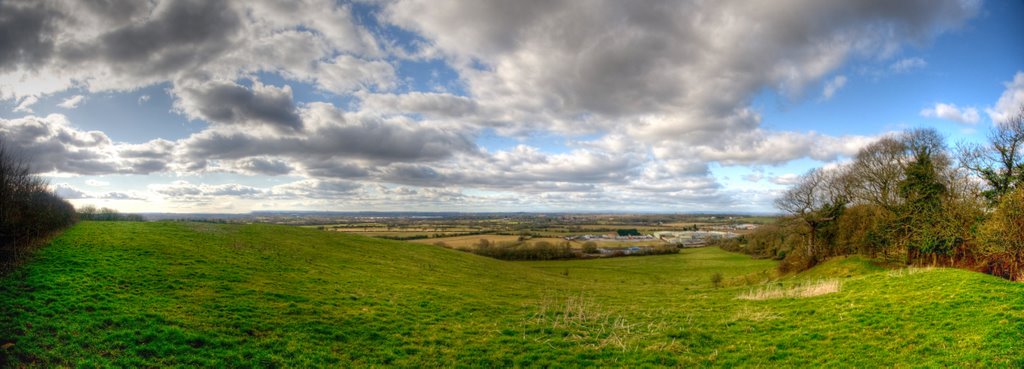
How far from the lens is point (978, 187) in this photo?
26.5 m

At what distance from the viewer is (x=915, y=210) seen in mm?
30641

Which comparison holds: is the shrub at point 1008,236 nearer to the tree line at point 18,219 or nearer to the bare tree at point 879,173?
the bare tree at point 879,173

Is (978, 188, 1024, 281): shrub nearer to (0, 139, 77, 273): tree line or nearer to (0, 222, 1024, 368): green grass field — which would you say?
(0, 222, 1024, 368): green grass field

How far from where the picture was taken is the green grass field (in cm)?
1028

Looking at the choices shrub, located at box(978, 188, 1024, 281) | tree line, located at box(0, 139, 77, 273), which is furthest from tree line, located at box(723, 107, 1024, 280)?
tree line, located at box(0, 139, 77, 273)

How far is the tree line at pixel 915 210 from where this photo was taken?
21789mm

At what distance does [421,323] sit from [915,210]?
4019 centimetres

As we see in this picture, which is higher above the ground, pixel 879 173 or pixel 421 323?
pixel 879 173

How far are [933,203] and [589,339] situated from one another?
35.4m

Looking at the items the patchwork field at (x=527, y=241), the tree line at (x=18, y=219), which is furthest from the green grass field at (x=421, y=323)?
the patchwork field at (x=527, y=241)

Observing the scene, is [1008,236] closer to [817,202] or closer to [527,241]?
[817,202]

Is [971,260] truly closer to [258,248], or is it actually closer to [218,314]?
[218,314]

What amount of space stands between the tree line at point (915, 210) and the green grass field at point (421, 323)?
6.04m

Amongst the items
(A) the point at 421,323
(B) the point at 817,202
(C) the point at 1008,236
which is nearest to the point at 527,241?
(B) the point at 817,202
